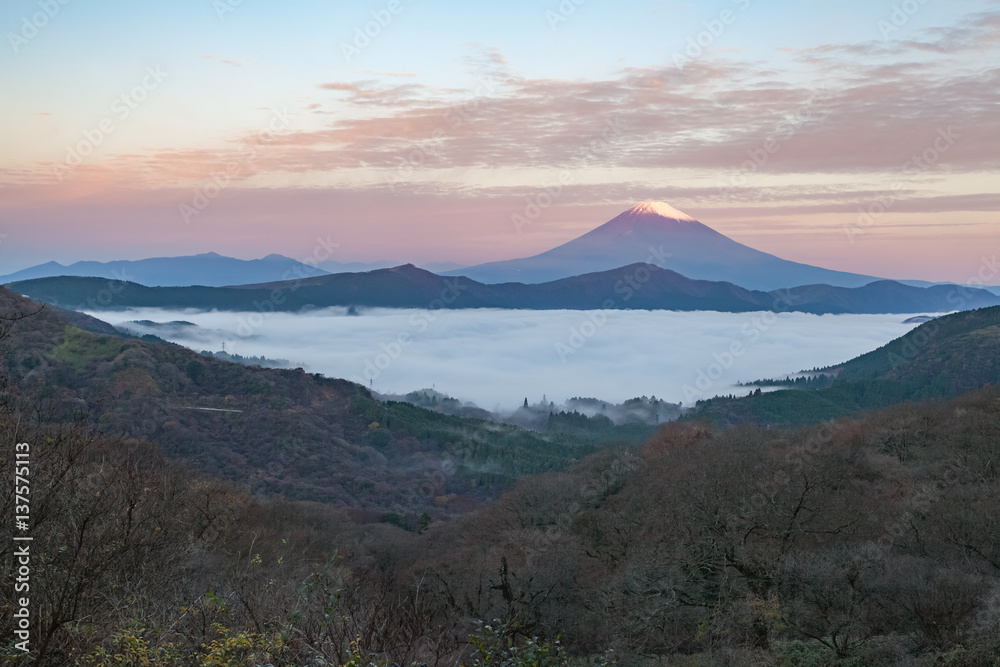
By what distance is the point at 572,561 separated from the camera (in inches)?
1057

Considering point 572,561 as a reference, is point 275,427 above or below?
below

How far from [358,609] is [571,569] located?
53.8 ft

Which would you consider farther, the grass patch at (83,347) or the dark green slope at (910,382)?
the dark green slope at (910,382)

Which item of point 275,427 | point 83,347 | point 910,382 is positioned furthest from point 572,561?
point 910,382

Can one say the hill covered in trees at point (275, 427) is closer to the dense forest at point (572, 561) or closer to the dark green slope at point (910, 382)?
the dense forest at point (572, 561)

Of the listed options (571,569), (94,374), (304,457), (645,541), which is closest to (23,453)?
(571,569)

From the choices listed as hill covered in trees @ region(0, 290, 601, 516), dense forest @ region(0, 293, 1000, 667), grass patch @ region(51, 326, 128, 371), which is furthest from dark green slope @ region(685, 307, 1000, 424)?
grass patch @ region(51, 326, 128, 371)

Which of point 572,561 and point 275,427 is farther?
point 275,427

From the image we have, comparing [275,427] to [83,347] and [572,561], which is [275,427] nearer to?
[83,347]

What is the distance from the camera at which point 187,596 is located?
11516mm

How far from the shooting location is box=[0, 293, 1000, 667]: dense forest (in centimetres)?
848

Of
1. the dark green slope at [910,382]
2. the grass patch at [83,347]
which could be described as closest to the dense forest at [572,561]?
the grass patch at [83,347]

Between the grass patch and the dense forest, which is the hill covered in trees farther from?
the dense forest

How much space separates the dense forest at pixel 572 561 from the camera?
8.48 m
